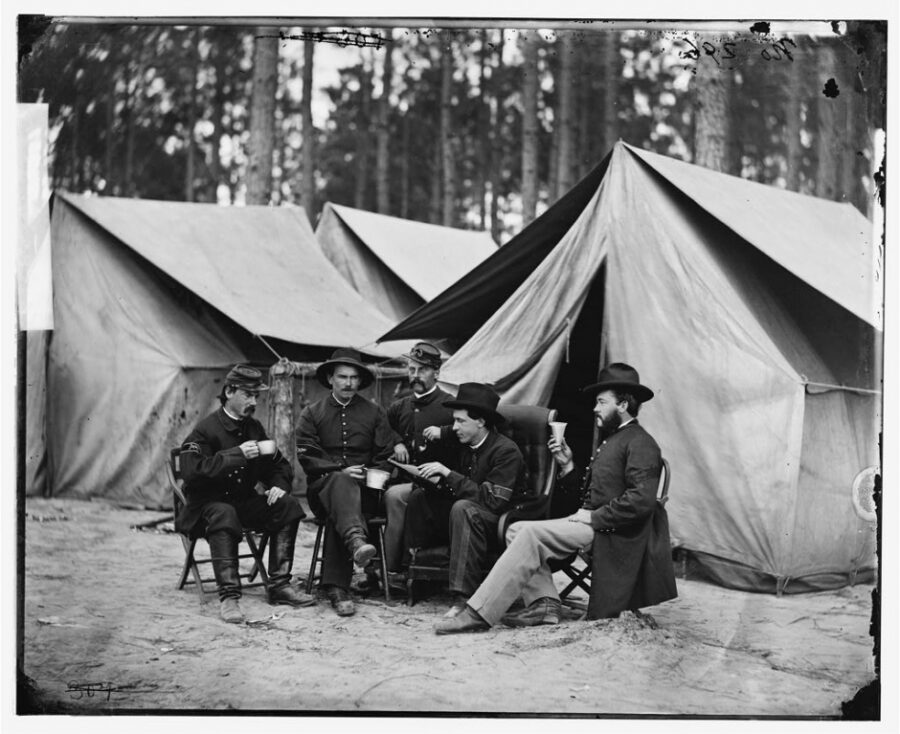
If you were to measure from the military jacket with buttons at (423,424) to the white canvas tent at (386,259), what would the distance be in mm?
4454

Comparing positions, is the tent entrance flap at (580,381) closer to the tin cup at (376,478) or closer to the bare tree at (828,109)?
the tin cup at (376,478)

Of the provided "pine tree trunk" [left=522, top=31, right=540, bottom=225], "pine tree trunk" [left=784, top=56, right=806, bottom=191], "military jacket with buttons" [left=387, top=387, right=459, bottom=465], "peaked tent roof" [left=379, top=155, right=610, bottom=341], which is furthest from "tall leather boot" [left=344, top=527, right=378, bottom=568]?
"pine tree trunk" [left=522, top=31, right=540, bottom=225]

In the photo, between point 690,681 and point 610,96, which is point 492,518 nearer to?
point 690,681

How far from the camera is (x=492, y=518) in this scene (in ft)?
17.4

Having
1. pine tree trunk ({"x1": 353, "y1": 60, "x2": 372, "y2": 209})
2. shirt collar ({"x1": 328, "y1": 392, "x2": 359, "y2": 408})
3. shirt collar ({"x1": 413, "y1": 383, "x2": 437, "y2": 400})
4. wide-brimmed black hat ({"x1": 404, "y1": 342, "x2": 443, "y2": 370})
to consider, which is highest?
pine tree trunk ({"x1": 353, "y1": 60, "x2": 372, "y2": 209})

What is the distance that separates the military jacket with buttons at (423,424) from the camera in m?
6.00

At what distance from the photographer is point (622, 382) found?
5223 mm

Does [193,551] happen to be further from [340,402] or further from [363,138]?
[363,138]

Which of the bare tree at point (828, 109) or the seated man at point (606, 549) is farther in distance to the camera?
the bare tree at point (828, 109)

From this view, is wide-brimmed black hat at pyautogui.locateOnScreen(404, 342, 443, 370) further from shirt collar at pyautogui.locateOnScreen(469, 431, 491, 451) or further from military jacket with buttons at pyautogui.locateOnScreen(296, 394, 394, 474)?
shirt collar at pyautogui.locateOnScreen(469, 431, 491, 451)

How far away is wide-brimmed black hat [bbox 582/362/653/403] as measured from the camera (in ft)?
17.2

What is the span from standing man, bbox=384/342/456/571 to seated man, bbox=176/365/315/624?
63 cm

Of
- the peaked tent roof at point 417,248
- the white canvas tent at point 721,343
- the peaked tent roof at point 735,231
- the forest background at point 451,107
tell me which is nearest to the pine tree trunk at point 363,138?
the forest background at point 451,107

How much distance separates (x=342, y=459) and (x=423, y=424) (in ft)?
2.01
